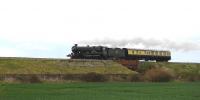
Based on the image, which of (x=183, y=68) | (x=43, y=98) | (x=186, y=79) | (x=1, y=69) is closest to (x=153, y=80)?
(x=186, y=79)

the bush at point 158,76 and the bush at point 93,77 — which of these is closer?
the bush at point 93,77

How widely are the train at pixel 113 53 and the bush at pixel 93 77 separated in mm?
16086

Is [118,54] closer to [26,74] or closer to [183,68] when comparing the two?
[183,68]

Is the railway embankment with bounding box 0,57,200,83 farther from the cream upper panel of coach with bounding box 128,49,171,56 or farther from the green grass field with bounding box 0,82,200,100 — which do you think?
the green grass field with bounding box 0,82,200,100

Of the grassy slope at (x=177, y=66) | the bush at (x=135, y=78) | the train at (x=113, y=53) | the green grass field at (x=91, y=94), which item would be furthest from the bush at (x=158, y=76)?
the green grass field at (x=91, y=94)

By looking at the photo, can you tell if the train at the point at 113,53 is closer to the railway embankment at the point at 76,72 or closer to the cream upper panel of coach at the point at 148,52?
the cream upper panel of coach at the point at 148,52

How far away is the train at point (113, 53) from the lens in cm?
7194

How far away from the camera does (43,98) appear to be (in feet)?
90.6

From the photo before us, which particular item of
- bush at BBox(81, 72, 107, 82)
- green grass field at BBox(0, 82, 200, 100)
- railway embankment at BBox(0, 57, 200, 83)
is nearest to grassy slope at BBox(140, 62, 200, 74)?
railway embankment at BBox(0, 57, 200, 83)

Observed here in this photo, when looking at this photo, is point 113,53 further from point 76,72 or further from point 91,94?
point 91,94

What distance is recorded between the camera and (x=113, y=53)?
74.4 m

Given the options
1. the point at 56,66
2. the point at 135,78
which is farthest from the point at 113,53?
the point at 56,66

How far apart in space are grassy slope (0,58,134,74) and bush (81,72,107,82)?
1.53 meters

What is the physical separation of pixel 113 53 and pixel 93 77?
19.4m
